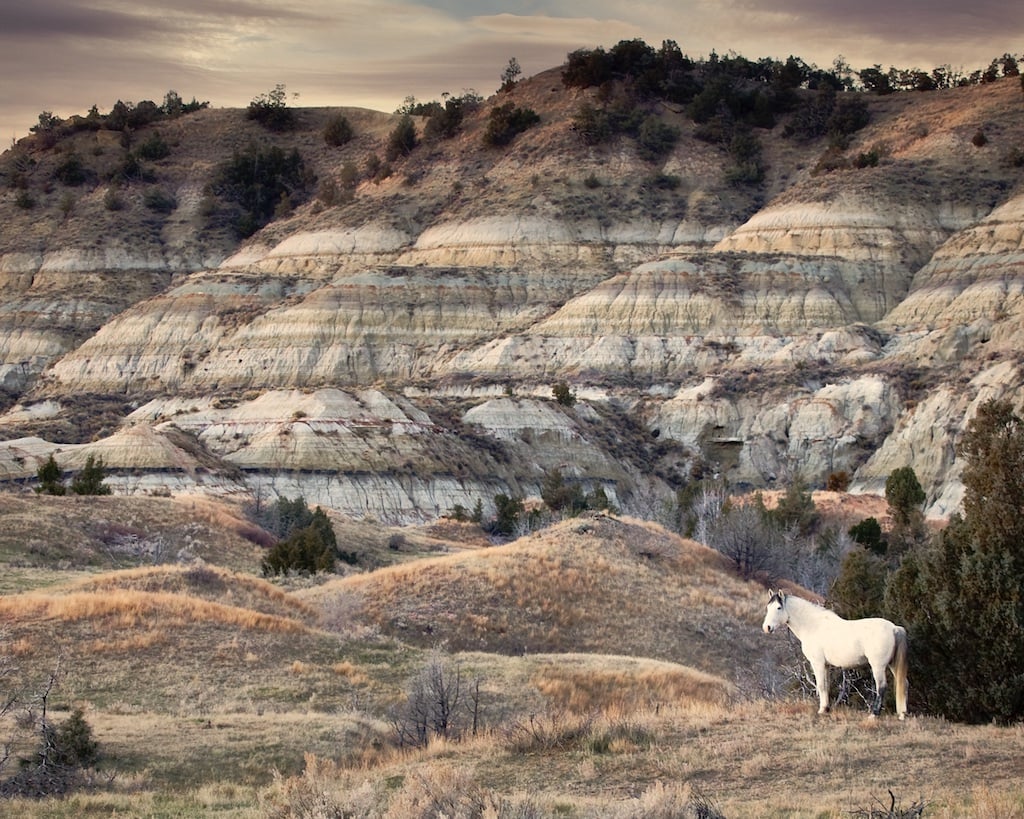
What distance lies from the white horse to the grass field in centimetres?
43

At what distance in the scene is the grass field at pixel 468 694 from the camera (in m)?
15.6

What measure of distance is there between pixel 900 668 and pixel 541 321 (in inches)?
3833

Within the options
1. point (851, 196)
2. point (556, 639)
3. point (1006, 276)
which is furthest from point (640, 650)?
point (851, 196)

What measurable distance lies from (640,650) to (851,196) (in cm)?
8817

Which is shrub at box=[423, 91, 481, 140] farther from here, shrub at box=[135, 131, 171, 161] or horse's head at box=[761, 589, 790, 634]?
horse's head at box=[761, 589, 790, 634]

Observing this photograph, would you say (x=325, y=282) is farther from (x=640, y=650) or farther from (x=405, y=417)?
(x=640, y=650)

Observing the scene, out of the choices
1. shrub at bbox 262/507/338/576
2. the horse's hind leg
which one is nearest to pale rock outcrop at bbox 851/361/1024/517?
shrub at bbox 262/507/338/576

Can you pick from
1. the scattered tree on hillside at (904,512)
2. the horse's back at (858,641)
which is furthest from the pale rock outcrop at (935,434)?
the horse's back at (858,641)

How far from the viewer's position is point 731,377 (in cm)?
10356

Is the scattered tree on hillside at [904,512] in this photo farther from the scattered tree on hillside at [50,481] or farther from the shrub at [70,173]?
the shrub at [70,173]

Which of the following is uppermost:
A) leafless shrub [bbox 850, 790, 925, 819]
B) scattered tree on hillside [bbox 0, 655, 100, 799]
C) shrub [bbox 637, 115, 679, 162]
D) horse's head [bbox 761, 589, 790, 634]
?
shrub [bbox 637, 115, 679, 162]

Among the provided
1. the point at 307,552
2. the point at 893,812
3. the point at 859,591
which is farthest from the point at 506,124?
the point at 893,812

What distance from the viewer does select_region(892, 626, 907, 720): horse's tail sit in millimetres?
18203

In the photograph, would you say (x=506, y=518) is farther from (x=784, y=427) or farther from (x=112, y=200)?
(x=112, y=200)
